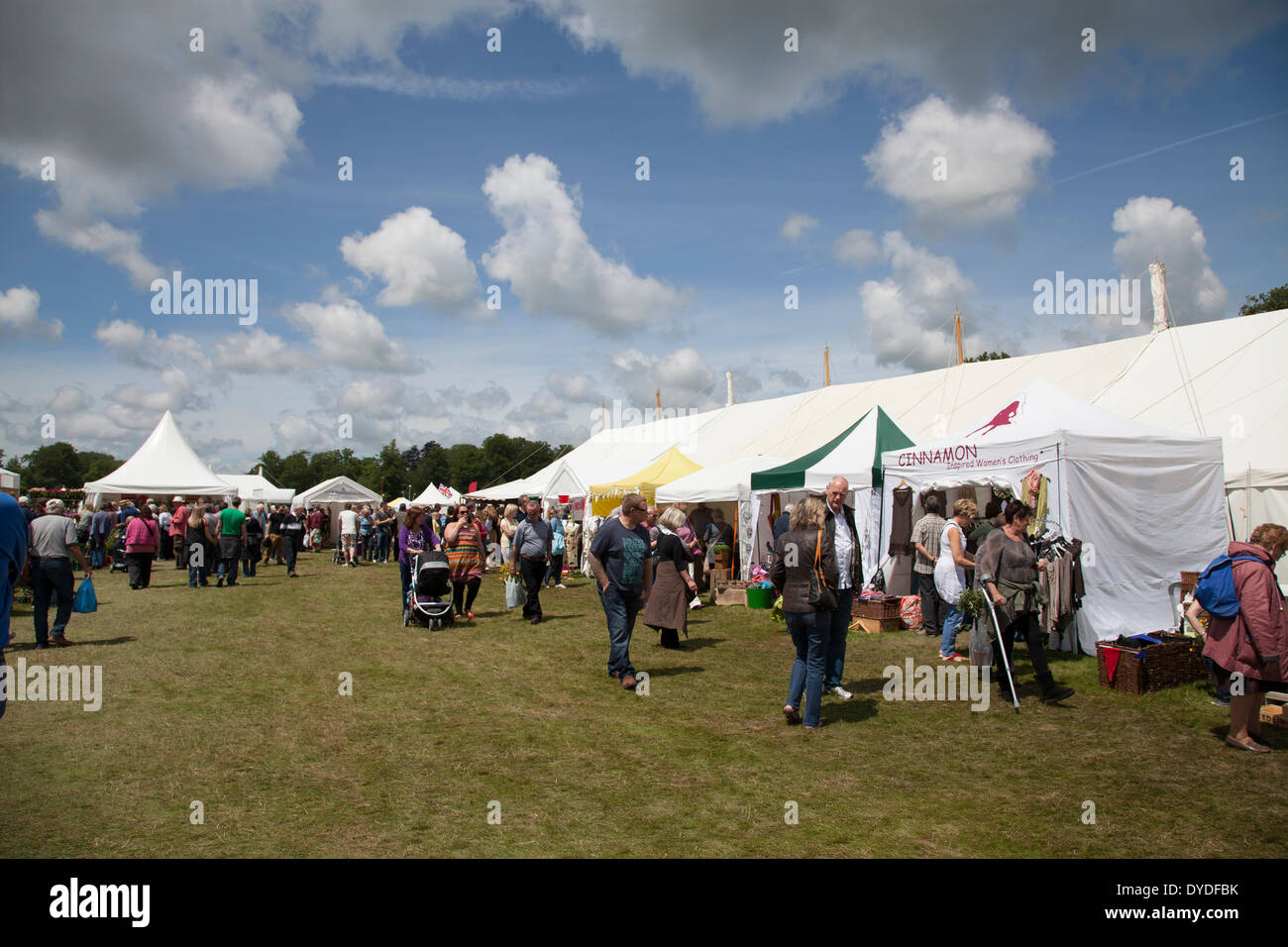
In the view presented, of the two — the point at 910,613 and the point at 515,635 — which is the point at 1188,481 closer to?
the point at 910,613

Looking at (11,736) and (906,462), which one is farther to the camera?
(906,462)

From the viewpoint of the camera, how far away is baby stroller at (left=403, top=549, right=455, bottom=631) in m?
11.1

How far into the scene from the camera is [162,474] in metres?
→ 25.9

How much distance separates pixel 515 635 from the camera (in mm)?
10672

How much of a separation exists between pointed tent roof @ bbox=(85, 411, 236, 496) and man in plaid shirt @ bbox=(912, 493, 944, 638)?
2338cm

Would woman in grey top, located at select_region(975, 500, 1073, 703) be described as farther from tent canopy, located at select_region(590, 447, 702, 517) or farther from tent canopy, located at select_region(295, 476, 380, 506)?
tent canopy, located at select_region(295, 476, 380, 506)

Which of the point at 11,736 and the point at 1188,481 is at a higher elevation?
the point at 1188,481

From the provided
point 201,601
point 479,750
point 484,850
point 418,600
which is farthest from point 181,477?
point 484,850

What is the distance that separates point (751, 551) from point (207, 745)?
11.6 m

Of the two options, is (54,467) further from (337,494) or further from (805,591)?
(805,591)

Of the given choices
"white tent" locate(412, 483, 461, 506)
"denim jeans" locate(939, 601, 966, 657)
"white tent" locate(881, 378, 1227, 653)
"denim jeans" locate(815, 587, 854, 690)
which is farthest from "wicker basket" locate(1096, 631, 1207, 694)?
"white tent" locate(412, 483, 461, 506)

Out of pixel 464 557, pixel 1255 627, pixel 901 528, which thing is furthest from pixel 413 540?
pixel 1255 627

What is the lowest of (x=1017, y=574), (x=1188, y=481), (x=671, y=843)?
(x=671, y=843)
